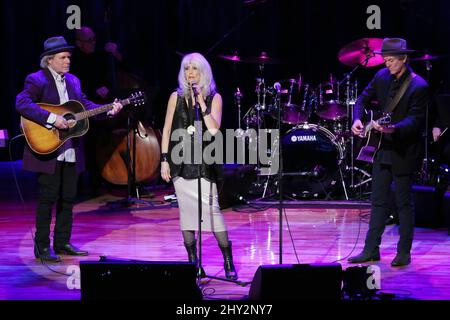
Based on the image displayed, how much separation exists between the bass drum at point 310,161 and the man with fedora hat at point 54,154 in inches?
146

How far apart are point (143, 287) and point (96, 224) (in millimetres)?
4045

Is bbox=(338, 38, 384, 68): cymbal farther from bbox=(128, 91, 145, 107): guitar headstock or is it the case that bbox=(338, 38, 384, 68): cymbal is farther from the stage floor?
bbox=(128, 91, 145, 107): guitar headstock

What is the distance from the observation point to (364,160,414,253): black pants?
19.6ft

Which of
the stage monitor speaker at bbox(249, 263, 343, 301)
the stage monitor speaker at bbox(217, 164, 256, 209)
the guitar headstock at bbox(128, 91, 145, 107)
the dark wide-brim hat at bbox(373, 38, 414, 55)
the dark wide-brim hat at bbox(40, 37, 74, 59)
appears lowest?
the stage monitor speaker at bbox(217, 164, 256, 209)

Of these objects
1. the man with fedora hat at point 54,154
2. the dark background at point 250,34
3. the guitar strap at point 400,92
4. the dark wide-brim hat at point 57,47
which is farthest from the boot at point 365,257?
the dark background at point 250,34

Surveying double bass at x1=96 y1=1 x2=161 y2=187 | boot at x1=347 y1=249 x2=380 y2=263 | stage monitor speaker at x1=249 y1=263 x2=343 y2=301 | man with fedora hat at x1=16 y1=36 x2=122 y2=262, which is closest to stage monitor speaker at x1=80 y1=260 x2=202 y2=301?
stage monitor speaker at x1=249 y1=263 x2=343 y2=301

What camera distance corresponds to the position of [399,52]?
230 inches

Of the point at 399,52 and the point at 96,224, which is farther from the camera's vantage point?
the point at 96,224

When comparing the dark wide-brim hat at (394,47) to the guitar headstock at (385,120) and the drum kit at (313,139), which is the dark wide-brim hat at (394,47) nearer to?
the guitar headstock at (385,120)

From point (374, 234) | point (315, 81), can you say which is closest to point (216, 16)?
point (315, 81)

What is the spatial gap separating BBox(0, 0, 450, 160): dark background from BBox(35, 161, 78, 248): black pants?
127 inches

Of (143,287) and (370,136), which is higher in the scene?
(370,136)
